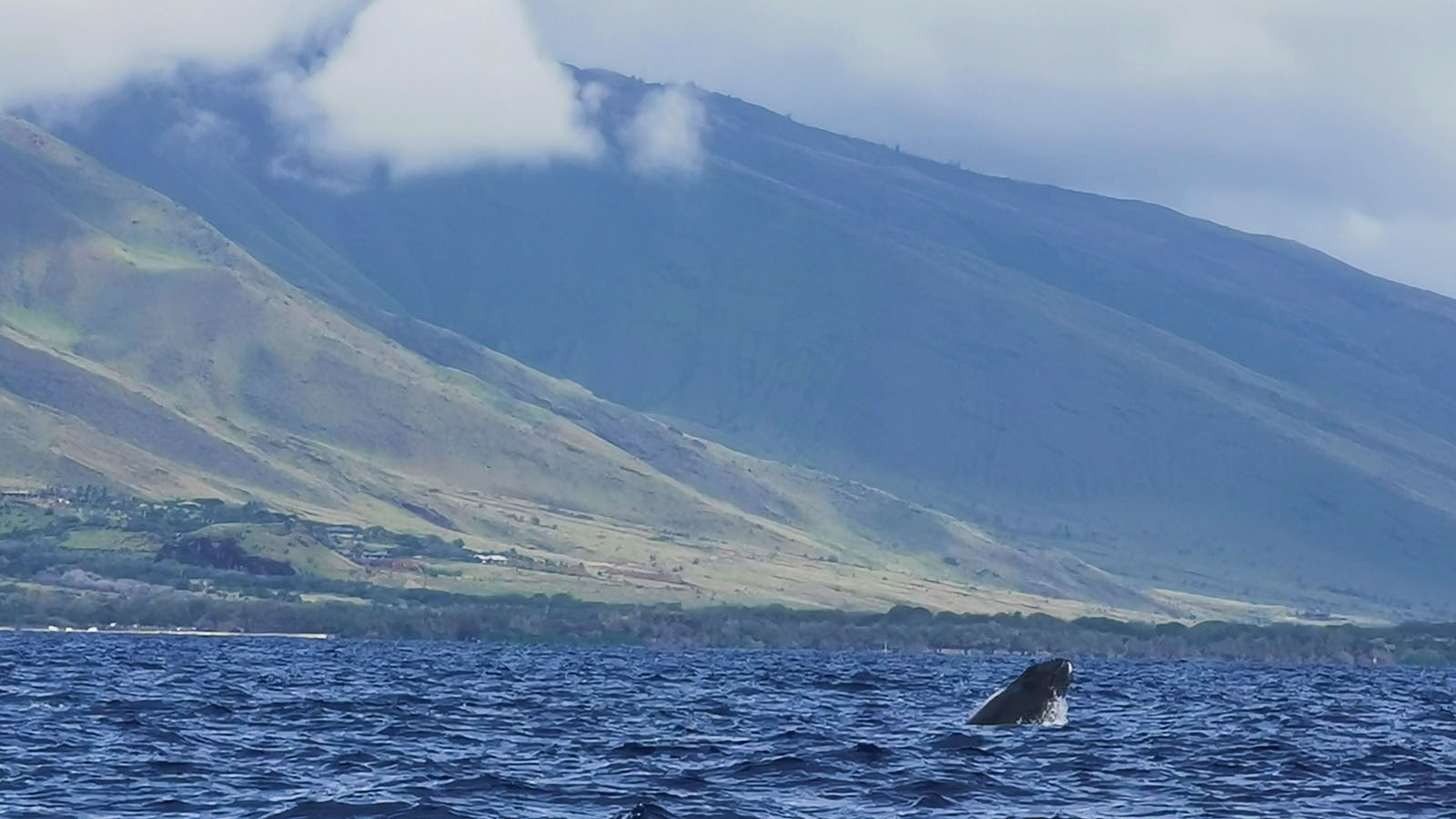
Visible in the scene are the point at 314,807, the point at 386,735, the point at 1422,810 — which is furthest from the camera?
the point at 386,735

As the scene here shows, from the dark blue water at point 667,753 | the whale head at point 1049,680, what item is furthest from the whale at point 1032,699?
the dark blue water at point 667,753

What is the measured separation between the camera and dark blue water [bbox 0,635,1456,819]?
48625 millimetres

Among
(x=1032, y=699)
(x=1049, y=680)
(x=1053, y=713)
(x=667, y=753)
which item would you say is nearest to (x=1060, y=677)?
(x=1049, y=680)

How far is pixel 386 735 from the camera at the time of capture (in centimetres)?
6638

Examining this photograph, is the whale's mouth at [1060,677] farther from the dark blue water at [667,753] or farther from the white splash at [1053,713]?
the dark blue water at [667,753]


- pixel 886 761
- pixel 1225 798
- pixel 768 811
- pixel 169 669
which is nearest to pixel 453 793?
pixel 768 811

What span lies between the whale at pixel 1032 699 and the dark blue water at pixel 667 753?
1026 millimetres

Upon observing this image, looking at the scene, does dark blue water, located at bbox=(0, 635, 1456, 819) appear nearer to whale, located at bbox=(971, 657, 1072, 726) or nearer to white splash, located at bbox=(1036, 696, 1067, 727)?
white splash, located at bbox=(1036, 696, 1067, 727)

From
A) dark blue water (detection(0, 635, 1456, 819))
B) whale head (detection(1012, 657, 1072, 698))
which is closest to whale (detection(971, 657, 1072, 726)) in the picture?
whale head (detection(1012, 657, 1072, 698))

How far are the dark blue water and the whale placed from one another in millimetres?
1026

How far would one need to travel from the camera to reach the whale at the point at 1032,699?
72.8m

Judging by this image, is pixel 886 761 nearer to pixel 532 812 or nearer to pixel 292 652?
pixel 532 812

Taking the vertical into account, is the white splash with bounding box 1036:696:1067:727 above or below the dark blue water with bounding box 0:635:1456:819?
above

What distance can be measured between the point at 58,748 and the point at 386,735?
1032cm
